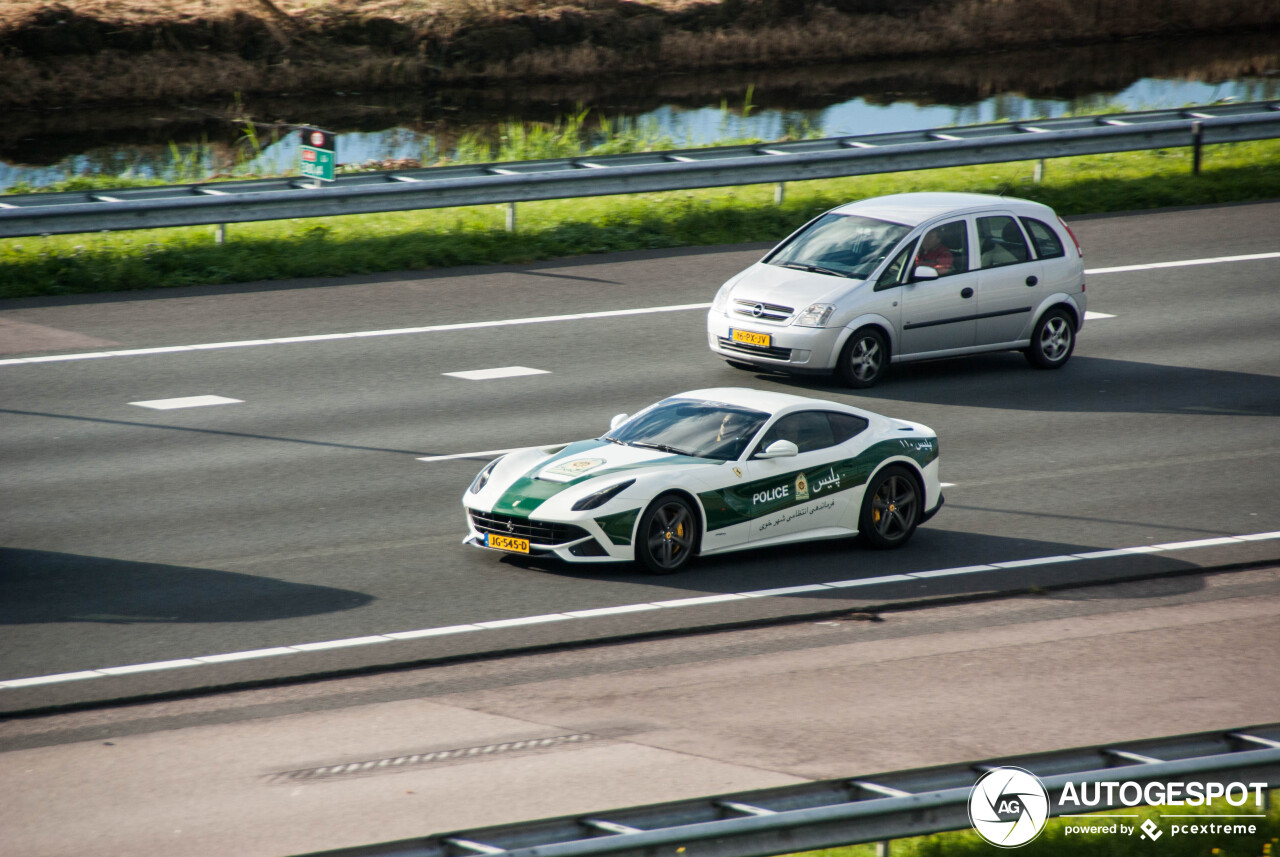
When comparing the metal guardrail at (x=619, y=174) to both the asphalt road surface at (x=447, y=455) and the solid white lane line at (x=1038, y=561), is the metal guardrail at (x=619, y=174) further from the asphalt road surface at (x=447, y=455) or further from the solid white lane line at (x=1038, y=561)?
the solid white lane line at (x=1038, y=561)

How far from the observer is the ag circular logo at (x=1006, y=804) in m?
6.45

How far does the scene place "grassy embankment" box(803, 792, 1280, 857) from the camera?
275 inches

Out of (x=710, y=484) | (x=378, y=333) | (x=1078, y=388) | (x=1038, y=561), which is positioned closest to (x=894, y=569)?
(x=1038, y=561)

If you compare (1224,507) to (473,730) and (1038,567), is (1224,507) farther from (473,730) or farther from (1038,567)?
(473,730)

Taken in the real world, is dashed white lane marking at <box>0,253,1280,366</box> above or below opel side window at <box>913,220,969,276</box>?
below

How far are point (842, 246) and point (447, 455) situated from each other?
567 cm

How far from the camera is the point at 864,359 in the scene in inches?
695

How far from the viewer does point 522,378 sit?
17516 mm

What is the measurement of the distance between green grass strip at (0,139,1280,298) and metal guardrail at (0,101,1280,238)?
44cm

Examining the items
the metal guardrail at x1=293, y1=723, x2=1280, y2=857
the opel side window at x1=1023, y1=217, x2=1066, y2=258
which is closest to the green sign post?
the opel side window at x1=1023, y1=217, x2=1066, y2=258

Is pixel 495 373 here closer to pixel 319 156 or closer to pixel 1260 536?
pixel 319 156

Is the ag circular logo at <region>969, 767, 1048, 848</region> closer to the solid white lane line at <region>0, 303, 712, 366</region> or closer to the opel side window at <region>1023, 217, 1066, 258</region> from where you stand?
the opel side window at <region>1023, 217, 1066, 258</region>

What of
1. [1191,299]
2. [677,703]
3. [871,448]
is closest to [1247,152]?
[1191,299]

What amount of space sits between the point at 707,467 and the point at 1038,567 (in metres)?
2.67
